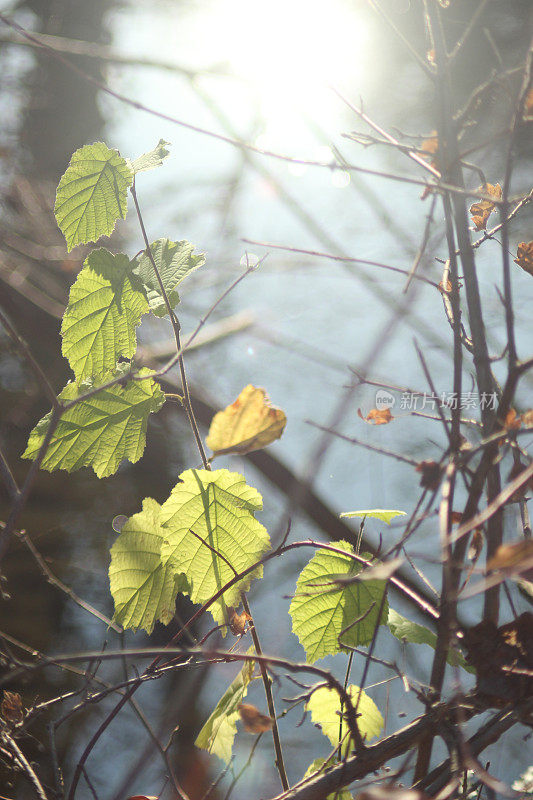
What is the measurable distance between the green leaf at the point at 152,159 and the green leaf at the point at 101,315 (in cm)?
10

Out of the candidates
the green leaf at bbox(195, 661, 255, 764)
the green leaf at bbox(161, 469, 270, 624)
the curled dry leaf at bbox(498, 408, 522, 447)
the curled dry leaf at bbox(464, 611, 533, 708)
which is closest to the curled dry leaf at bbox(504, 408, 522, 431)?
the curled dry leaf at bbox(498, 408, 522, 447)

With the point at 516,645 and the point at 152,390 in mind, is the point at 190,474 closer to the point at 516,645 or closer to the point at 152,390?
the point at 152,390

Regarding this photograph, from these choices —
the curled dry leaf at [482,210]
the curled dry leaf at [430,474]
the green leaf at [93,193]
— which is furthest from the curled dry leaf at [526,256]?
the green leaf at [93,193]

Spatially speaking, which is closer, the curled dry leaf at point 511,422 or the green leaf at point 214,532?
the curled dry leaf at point 511,422

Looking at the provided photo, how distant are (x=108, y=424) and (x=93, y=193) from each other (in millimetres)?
244

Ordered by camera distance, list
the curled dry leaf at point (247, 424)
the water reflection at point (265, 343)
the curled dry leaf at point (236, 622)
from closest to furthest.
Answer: the curled dry leaf at point (247, 424), the curled dry leaf at point (236, 622), the water reflection at point (265, 343)

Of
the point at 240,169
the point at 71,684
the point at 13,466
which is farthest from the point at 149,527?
the point at 240,169

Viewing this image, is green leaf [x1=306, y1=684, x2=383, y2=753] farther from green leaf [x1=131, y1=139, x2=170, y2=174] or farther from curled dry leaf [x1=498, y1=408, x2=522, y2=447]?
green leaf [x1=131, y1=139, x2=170, y2=174]

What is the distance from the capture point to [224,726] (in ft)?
1.74

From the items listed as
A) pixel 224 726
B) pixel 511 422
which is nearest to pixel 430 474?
pixel 511 422

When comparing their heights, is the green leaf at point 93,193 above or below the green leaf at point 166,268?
above

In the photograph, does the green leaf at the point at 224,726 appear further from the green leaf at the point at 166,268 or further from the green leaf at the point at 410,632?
the green leaf at the point at 166,268

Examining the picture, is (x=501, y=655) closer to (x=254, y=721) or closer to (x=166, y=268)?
(x=254, y=721)

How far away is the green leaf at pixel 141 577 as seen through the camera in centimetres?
51
